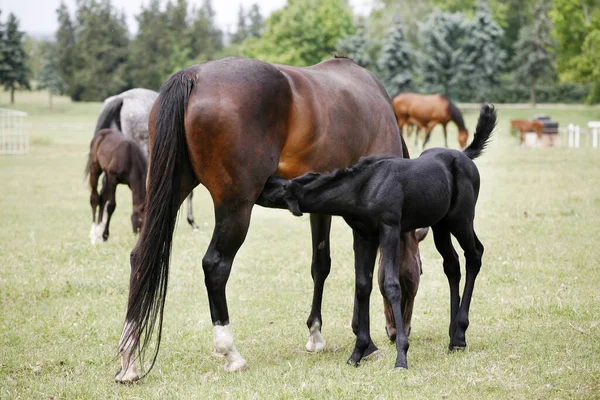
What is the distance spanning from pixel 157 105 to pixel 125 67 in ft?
225

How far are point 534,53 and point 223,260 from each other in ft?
188

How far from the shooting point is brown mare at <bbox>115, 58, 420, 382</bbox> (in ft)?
15.8

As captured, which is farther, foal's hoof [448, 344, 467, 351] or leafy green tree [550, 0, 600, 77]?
leafy green tree [550, 0, 600, 77]

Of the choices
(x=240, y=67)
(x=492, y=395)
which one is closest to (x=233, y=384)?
(x=492, y=395)

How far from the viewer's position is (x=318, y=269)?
5.99 meters

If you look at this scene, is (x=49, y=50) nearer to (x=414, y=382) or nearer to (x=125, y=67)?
(x=125, y=67)

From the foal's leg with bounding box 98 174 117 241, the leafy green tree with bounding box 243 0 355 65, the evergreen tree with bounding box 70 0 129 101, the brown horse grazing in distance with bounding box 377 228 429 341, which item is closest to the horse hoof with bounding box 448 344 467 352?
the brown horse grazing in distance with bounding box 377 228 429 341

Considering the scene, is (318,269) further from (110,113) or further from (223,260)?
(110,113)

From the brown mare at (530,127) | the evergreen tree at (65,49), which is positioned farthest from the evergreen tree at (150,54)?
the brown mare at (530,127)

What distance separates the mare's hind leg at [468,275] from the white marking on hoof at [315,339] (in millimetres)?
998

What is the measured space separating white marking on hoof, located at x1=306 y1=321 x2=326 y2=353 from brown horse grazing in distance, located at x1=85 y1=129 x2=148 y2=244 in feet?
18.3

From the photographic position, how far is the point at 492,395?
4.49 meters

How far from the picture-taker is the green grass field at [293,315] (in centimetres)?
478

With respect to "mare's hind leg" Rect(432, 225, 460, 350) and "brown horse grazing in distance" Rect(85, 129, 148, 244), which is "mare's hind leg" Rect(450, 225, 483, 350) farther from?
"brown horse grazing in distance" Rect(85, 129, 148, 244)
